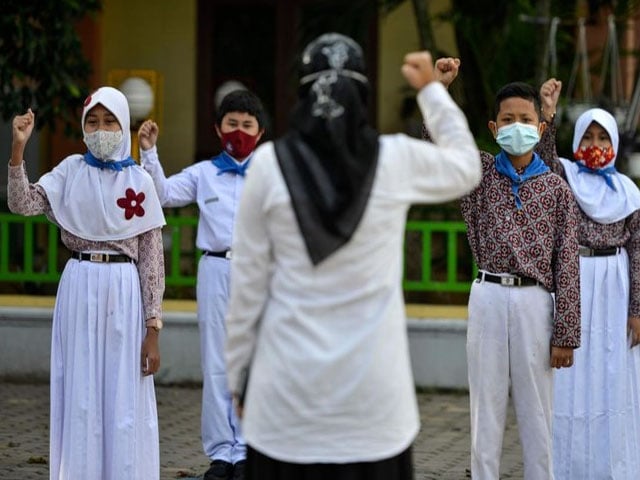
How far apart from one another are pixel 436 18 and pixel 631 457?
7151mm

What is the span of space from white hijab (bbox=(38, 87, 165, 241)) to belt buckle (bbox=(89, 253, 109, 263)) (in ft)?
Result: 0.28

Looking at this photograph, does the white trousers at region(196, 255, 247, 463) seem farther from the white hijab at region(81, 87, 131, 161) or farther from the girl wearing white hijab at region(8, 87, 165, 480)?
the white hijab at region(81, 87, 131, 161)

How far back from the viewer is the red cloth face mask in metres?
8.45

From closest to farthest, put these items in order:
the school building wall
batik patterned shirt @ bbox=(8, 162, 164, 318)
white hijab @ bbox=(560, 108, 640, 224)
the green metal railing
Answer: batik patterned shirt @ bbox=(8, 162, 164, 318)
white hijab @ bbox=(560, 108, 640, 224)
the green metal railing
the school building wall

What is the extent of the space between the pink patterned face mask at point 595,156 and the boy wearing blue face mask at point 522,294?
1024 millimetres

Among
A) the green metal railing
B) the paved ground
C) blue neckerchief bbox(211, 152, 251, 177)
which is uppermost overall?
blue neckerchief bbox(211, 152, 251, 177)

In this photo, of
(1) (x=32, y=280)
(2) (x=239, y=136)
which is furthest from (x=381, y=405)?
(1) (x=32, y=280)

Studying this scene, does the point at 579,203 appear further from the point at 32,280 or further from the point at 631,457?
the point at 32,280

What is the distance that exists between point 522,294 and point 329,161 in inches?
91.5

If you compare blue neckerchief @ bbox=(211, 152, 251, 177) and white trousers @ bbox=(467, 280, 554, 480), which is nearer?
white trousers @ bbox=(467, 280, 554, 480)

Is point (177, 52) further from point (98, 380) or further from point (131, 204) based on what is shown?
point (98, 380)

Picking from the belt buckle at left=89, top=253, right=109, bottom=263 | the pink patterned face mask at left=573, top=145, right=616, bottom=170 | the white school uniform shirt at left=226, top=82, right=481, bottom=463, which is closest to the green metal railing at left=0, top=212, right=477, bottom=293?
the pink patterned face mask at left=573, top=145, right=616, bottom=170

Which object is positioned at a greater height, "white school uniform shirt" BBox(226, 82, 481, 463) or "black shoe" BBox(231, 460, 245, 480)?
"white school uniform shirt" BBox(226, 82, 481, 463)

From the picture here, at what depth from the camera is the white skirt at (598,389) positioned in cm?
791
